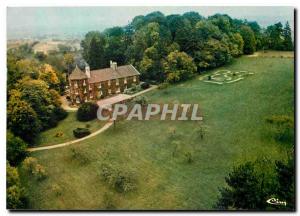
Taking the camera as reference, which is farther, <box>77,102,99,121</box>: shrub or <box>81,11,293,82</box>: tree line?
<box>81,11,293,82</box>: tree line

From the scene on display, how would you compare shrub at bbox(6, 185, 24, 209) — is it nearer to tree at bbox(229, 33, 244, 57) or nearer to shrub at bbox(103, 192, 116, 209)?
shrub at bbox(103, 192, 116, 209)

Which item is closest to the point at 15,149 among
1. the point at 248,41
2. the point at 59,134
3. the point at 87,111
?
the point at 59,134

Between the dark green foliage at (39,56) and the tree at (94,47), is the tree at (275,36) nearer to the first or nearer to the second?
the tree at (94,47)

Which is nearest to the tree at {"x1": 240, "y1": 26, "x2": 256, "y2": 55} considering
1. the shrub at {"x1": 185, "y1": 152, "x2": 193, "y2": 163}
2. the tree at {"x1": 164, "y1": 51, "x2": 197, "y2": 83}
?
the tree at {"x1": 164, "y1": 51, "x2": 197, "y2": 83}

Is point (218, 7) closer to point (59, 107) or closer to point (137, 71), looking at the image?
point (137, 71)

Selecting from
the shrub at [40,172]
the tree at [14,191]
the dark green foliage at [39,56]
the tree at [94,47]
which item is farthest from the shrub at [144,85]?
the tree at [14,191]

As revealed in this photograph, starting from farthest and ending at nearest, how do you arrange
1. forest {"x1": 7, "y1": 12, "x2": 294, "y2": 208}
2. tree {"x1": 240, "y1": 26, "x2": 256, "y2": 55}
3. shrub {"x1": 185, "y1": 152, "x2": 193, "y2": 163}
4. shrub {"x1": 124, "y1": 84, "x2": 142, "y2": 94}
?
tree {"x1": 240, "y1": 26, "x2": 256, "y2": 55}
shrub {"x1": 124, "y1": 84, "x2": 142, "y2": 94}
forest {"x1": 7, "y1": 12, "x2": 294, "y2": 208}
shrub {"x1": 185, "y1": 152, "x2": 193, "y2": 163}

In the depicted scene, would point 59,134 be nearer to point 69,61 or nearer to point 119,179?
point 69,61
